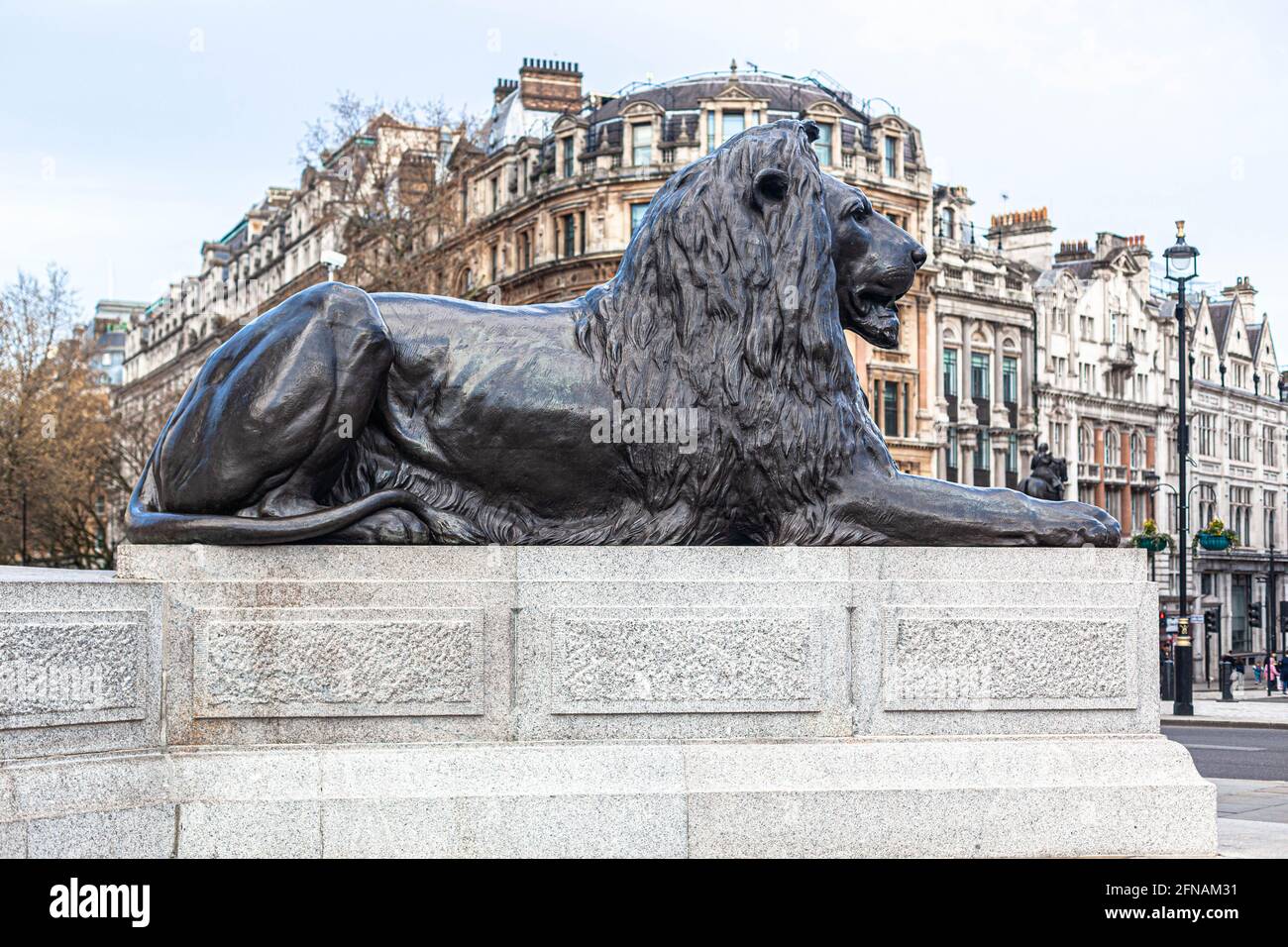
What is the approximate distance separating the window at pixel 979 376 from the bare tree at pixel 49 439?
35.0m

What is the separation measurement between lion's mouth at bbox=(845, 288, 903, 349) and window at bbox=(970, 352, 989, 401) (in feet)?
195

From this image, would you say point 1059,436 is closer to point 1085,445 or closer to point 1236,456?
point 1085,445

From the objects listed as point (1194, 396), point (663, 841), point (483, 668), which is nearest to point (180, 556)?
point (483, 668)

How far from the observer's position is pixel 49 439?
133 feet

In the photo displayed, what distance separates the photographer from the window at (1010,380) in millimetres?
67750

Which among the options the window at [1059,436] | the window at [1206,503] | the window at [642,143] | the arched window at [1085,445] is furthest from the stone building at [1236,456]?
the window at [642,143]

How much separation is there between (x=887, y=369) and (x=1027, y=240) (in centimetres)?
2079

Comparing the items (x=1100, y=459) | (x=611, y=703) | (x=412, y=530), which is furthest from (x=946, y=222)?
(x=611, y=703)

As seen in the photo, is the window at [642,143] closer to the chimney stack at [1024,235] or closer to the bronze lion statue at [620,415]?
the chimney stack at [1024,235]

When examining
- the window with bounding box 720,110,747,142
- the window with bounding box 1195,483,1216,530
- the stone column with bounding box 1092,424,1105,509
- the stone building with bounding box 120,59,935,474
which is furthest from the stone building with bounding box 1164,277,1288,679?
the window with bounding box 720,110,747,142

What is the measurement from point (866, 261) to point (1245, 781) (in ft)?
30.8

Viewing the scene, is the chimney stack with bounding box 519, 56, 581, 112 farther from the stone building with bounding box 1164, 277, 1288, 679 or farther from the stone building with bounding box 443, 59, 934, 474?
the stone building with bounding box 1164, 277, 1288, 679

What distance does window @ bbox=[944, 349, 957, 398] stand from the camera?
211ft

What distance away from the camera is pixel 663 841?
615cm
